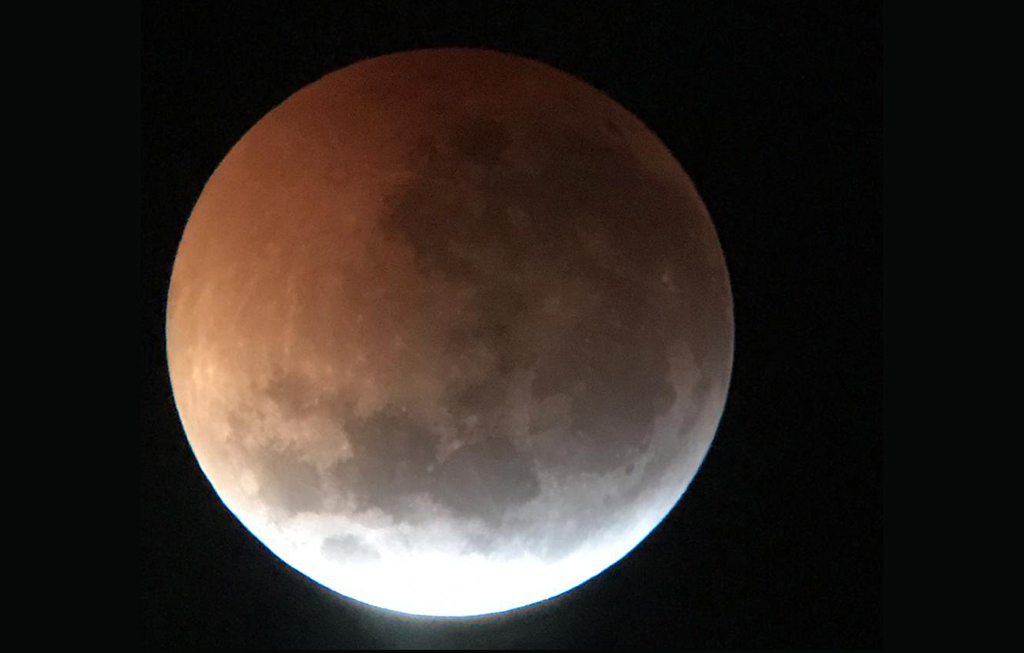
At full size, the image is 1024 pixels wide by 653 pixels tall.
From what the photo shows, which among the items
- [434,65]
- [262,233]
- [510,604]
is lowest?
[510,604]

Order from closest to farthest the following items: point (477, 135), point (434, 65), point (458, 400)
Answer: point (458, 400) → point (477, 135) → point (434, 65)

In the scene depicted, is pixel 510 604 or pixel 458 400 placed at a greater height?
pixel 458 400

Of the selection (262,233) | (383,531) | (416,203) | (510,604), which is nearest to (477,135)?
(416,203)

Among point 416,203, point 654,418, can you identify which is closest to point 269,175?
point 416,203

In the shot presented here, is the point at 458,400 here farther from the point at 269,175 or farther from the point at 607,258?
the point at 269,175

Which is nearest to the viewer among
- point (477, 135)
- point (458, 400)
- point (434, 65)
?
point (458, 400)

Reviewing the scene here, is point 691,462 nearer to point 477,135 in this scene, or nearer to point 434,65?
point 477,135

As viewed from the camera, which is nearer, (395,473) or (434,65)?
(395,473)
